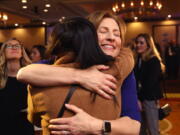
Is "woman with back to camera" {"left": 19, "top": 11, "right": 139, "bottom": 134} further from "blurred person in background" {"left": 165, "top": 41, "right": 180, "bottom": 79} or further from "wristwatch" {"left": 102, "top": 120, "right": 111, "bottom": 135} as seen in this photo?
"blurred person in background" {"left": 165, "top": 41, "right": 180, "bottom": 79}

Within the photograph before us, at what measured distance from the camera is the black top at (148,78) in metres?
3.46

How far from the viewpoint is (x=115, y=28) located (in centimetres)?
131

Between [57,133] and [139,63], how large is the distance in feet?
8.51

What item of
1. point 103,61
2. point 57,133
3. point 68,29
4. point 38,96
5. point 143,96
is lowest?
point 143,96

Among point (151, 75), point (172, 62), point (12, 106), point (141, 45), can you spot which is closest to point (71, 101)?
point (12, 106)

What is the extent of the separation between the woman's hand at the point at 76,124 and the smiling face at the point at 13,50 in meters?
1.57

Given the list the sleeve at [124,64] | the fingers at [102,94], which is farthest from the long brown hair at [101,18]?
the fingers at [102,94]

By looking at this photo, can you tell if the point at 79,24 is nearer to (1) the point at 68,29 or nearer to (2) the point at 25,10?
(1) the point at 68,29

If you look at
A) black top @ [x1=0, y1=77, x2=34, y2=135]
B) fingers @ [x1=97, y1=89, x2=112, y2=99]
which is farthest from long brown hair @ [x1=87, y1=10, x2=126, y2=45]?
black top @ [x1=0, y1=77, x2=34, y2=135]

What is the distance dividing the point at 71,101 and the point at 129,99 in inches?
11.6

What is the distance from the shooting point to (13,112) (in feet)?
7.45

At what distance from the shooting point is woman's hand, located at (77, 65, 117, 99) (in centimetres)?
108

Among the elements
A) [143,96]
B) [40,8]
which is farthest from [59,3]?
[143,96]

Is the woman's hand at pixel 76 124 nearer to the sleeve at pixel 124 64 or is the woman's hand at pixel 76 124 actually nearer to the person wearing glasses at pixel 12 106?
the sleeve at pixel 124 64
